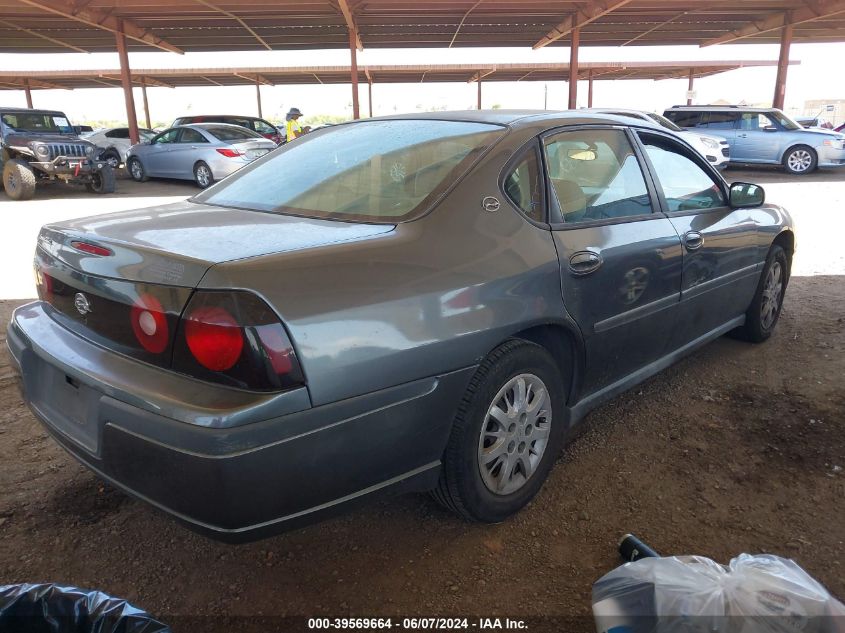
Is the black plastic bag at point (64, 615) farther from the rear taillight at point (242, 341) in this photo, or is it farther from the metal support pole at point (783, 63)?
the metal support pole at point (783, 63)

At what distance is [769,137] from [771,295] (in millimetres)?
13634

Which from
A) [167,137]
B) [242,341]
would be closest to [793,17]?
[167,137]

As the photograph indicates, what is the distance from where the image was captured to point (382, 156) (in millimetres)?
2639

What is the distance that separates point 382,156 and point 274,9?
48.7 feet

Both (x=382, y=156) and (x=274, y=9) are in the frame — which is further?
(x=274, y=9)

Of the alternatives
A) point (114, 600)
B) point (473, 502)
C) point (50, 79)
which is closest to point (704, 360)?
point (473, 502)

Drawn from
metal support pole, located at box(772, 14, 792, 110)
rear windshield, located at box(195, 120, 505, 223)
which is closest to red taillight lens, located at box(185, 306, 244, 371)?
rear windshield, located at box(195, 120, 505, 223)

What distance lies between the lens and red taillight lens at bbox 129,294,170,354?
1762mm

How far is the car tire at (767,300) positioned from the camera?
13.4ft

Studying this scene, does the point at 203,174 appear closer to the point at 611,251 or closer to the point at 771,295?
the point at 771,295

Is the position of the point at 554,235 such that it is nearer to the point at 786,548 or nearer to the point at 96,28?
the point at 786,548

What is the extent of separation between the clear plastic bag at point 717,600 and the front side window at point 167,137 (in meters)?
15.4

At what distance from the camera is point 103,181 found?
13.6 m

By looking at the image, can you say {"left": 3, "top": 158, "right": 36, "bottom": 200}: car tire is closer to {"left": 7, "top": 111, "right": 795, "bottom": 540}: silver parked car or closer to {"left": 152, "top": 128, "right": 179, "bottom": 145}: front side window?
{"left": 152, "top": 128, "right": 179, "bottom": 145}: front side window
